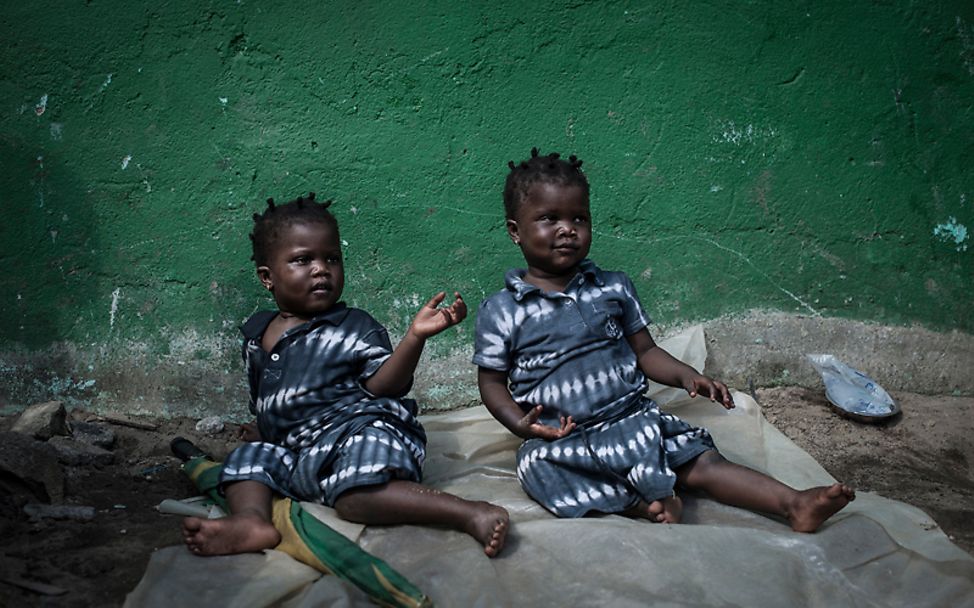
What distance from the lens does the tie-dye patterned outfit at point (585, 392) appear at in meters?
2.68

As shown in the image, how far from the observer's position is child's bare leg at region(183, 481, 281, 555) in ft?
7.60

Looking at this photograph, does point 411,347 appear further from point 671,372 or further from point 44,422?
point 44,422

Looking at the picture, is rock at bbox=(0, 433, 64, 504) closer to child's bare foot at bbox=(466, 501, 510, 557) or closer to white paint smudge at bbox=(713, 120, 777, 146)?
child's bare foot at bbox=(466, 501, 510, 557)

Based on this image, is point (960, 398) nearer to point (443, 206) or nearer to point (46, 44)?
point (443, 206)

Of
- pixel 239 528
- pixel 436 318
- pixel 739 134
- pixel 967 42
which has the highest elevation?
pixel 967 42

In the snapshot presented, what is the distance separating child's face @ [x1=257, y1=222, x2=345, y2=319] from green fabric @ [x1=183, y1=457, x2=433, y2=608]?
68cm

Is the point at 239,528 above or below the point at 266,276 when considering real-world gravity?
below

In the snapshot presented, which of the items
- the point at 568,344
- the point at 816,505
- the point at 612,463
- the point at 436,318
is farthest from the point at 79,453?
the point at 816,505

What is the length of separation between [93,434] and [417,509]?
5.36 feet

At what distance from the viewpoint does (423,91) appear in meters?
3.71

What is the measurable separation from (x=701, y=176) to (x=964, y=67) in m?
1.27

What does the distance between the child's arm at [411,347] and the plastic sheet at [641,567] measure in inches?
17.9

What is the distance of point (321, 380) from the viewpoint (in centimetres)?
281

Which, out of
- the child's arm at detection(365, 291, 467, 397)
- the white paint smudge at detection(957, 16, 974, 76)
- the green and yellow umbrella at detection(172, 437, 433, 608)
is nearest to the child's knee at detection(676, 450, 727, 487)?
the child's arm at detection(365, 291, 467, 397)
